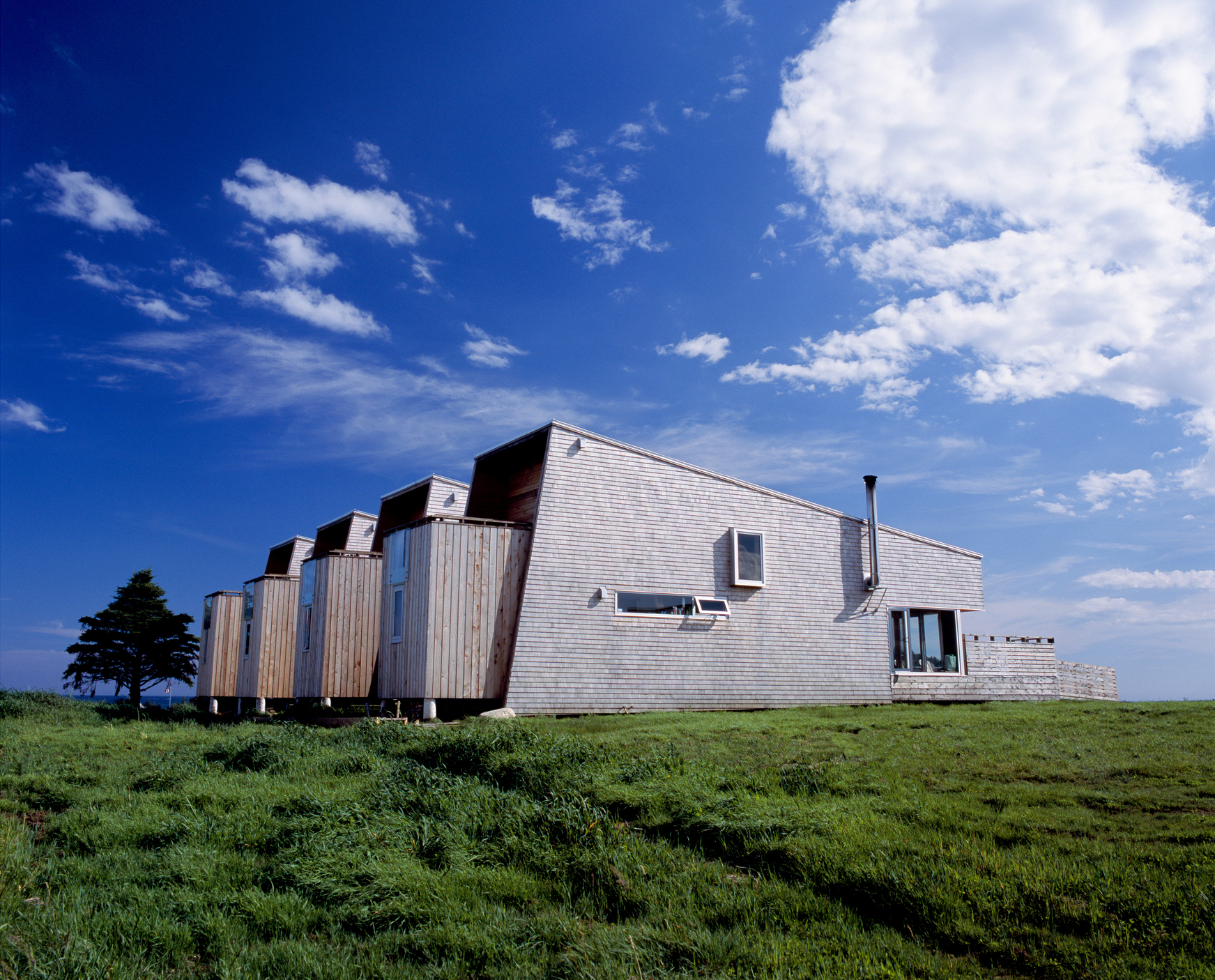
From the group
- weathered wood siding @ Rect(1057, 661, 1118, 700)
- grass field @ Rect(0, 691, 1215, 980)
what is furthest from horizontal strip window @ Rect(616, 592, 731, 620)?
weathered wood siding @ Rect(1057, 661, 1118, 700)

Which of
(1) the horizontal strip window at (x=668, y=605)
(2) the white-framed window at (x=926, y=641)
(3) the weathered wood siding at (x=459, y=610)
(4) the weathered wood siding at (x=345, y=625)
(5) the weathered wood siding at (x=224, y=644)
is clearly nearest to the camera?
(3) the weathered wood siding at (x=459, y=610)

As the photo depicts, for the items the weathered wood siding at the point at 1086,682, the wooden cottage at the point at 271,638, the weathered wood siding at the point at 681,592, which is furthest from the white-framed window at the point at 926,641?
the wooden cottage at the point at 271,638

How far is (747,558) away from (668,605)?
2284mm

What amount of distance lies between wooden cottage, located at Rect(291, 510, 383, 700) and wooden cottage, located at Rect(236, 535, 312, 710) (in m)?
2.65

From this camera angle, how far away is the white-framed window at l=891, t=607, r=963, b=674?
21.2 metres

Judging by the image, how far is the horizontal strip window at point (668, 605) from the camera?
1689 centimetres

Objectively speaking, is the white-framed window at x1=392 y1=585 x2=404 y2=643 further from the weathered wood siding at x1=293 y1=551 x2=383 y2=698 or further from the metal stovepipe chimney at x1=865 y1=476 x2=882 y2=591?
the metal stovepipe chimney at x1=865 y1=476 x2=882 y2=591

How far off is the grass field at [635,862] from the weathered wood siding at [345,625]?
9.43 m

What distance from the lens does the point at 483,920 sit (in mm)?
4676

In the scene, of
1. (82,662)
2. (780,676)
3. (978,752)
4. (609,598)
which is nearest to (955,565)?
(780,676)

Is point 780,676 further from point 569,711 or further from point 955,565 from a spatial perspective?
point 955,565

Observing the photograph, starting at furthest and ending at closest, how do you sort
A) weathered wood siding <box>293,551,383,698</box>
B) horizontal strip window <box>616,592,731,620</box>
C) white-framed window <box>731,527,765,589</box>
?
weathered wood siding <box>293,551,383,698</box>, white-framed window <box>731,527,765,589</box>, horizontal strip window <box>616,592,731,620</box>

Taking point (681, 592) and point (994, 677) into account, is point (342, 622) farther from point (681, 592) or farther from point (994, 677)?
point (994, 677)

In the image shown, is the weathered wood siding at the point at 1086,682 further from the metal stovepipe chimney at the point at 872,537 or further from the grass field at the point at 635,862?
the grass field at the point at 635,862
